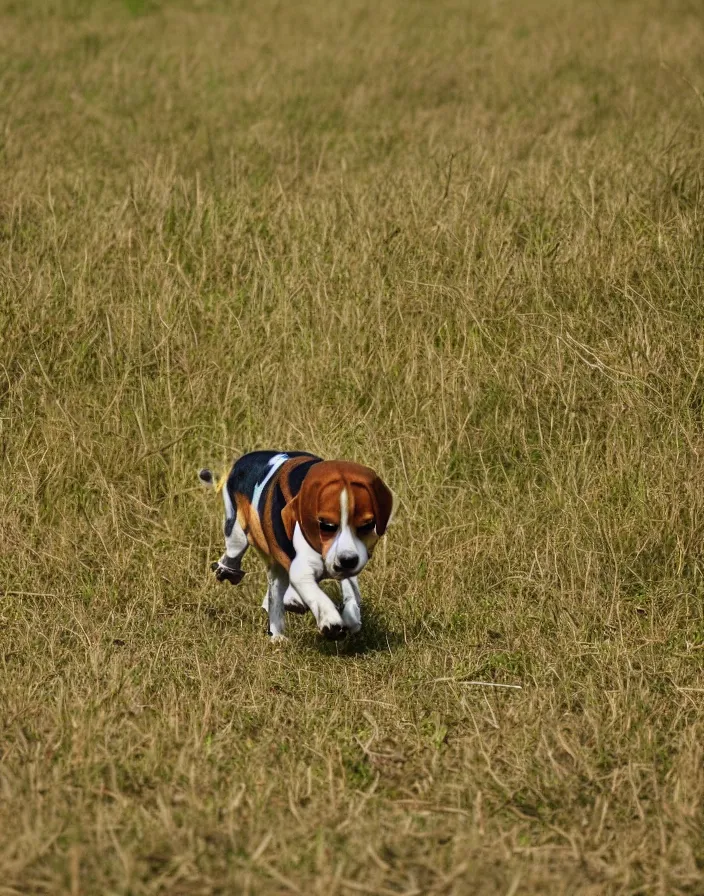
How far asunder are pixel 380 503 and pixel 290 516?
35 centimetres

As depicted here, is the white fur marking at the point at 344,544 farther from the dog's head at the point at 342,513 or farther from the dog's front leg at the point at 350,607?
the dog's front leg at the point at 350,607

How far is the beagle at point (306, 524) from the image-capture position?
4.04 m

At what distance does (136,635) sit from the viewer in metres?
4.97

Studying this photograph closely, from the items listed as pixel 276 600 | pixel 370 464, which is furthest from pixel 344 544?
pixel 370 464

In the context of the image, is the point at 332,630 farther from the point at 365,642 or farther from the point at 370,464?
the point at 370,464

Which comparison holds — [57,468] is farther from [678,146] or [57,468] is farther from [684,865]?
[678,146]

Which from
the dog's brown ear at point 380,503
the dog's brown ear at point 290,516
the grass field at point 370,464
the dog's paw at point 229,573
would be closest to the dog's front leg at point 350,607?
the grass field at point 370,464

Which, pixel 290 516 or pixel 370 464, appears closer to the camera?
pixel 290 516

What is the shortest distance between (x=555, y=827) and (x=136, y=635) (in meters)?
2.00

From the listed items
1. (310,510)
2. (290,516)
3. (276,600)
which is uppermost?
(310,510)

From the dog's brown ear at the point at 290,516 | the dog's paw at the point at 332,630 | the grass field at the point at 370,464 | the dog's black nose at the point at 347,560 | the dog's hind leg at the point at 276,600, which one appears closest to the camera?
the grass field at the point at 370,464

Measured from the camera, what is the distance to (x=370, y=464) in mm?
6188

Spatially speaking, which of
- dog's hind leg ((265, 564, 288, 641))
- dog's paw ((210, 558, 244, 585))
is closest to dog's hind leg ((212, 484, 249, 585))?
dog's paw ((210, 558, 244, 585))

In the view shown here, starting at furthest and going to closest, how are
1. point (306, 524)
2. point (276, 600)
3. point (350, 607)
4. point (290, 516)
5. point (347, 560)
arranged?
point (276, 600), point (350, 607), point (290, 516), point (306, 524), point (347, 560)
